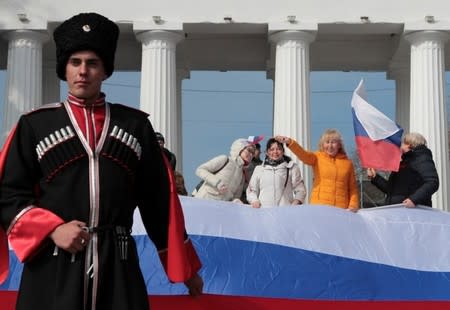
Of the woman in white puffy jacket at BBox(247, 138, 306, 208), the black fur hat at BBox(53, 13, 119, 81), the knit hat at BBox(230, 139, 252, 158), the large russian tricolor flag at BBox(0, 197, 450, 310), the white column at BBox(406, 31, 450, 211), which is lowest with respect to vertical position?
the large russian tricolor flag at BBox(0, 197, 450, 310)

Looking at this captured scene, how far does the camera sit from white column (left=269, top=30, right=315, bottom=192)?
95.1ft

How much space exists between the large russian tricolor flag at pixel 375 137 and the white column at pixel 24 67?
788 inches

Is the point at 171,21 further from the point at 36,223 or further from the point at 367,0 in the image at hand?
the point at 36,223

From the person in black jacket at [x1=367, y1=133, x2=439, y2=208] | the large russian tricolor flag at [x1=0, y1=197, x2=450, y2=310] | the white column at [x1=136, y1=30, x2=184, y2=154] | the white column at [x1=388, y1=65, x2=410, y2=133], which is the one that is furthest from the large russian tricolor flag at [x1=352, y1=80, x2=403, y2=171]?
the white column at [x1=388, y1=65, x2=410, y2=133]

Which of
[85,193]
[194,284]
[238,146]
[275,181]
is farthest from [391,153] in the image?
[85,193]

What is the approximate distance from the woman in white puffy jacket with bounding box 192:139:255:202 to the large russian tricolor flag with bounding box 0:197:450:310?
428 centimetres

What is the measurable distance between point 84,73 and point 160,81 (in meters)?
25.7

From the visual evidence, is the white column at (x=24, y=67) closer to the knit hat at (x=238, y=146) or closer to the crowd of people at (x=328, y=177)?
the knit hat at (x=238, y=146)

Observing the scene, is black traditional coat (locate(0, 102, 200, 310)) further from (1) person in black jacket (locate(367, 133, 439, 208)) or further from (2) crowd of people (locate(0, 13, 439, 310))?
(1) person in black jacket (locate(367, 133, 439, 208))

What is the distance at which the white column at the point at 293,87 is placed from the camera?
Result: 29.0m

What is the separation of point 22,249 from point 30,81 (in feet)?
87.6

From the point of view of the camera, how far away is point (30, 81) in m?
29.9

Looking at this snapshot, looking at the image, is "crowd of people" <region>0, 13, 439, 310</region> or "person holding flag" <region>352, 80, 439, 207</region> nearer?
"crowd of people" <region>0, 13, 439, 310</region>

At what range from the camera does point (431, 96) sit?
29578 millimetres
